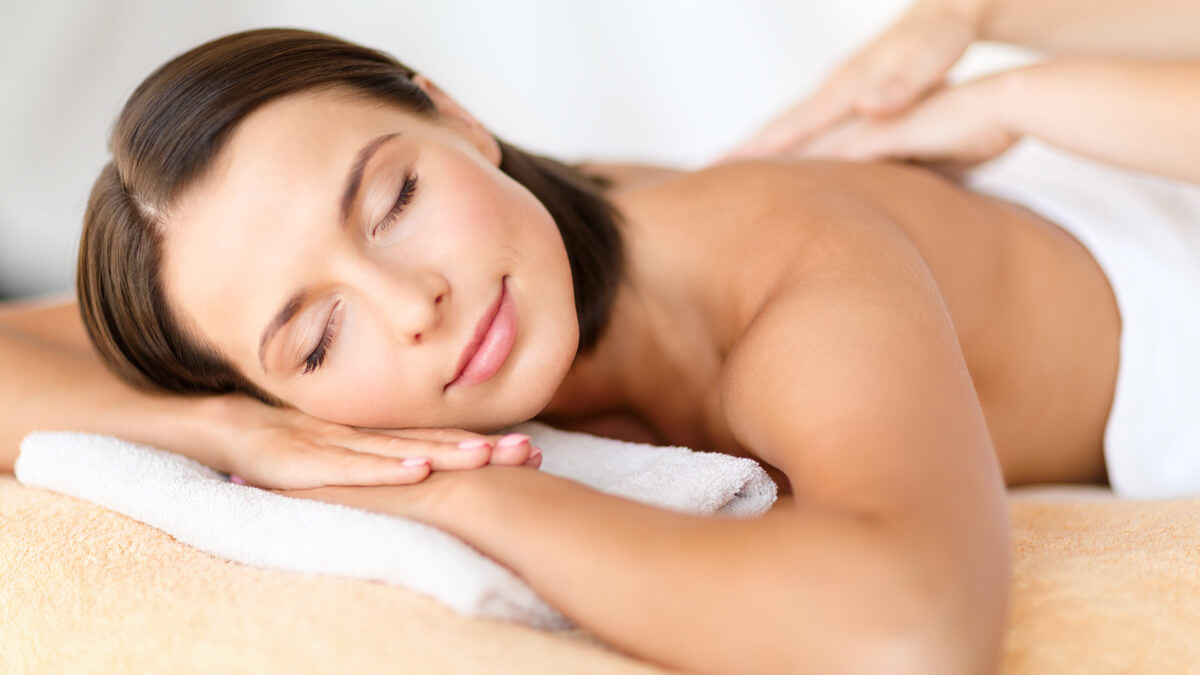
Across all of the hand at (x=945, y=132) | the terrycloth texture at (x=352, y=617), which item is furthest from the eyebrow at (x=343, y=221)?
the hand at (x=945, y=132)

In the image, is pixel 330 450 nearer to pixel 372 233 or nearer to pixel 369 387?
pixel 369 387

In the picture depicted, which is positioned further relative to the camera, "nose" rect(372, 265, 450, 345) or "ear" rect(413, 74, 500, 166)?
"ear" rect(413, 74, 500, 166)

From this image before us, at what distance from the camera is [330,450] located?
1.00 metres

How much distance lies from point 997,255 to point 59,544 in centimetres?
112

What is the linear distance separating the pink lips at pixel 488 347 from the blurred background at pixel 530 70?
148 cm

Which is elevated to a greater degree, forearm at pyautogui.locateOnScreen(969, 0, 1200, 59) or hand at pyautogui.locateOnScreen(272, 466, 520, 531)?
forearm at pyautogui.locateOnScreen(969, 0, 1200, 59)

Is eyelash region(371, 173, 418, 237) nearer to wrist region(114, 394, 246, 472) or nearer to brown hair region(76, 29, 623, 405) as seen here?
brown hair region(76, 29, 623, 405)

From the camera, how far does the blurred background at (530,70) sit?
2.25 m

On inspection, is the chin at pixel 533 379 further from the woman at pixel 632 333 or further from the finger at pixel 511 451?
the finger at pixel 511 451

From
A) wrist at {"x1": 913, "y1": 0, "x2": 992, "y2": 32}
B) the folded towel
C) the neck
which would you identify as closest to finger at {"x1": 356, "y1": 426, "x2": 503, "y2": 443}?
the folded towel

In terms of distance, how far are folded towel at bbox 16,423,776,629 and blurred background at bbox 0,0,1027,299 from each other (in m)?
1.41

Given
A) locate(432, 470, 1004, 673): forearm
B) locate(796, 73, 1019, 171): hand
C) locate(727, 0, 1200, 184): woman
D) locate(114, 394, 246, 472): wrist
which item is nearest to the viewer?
locate(432, 470, 1004, 673): forearm

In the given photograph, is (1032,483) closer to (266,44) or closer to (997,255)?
(997,255)

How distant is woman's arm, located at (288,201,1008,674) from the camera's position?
2.10 ft
